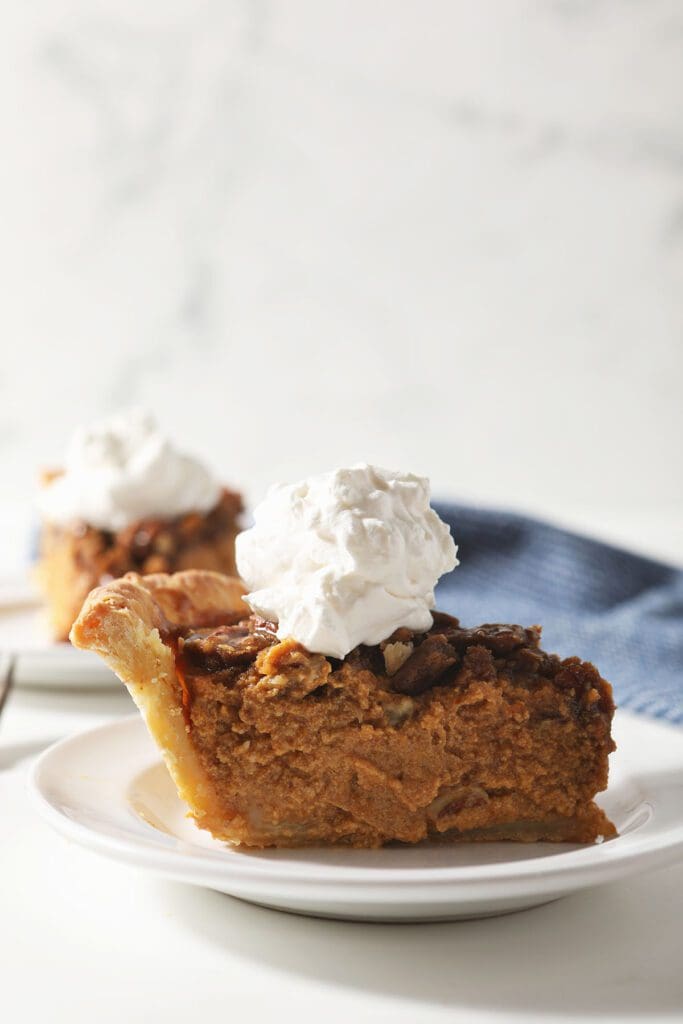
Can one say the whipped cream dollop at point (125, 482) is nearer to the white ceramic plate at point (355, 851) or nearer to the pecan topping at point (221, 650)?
the white ceramic plate at point (355, 851)

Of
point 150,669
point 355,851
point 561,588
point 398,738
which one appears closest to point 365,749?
point 398,738

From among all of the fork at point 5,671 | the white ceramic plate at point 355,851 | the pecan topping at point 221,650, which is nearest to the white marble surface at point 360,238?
the fork at point 5,671

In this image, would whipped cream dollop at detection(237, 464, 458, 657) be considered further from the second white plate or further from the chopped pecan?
the second white plate

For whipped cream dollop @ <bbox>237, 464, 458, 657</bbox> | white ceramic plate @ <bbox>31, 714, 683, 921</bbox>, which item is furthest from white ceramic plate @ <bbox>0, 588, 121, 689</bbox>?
whipped cream dollop @ <bbox>237, 464, 458, 657</bbox>

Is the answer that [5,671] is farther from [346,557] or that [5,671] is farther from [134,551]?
[346,557]

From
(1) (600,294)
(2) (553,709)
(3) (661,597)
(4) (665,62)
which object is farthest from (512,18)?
(2) (553,709)
